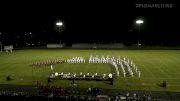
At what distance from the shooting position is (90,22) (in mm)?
98375

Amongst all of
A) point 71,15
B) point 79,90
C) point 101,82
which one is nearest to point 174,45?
point 71,15

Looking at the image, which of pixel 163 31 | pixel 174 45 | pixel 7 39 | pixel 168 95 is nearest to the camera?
pixel 168 95

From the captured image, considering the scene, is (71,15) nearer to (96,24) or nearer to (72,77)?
(96,24)

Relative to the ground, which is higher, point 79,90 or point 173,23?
point 173,23

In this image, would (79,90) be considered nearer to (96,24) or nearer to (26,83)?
(26,83)

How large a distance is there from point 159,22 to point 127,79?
70.8 m

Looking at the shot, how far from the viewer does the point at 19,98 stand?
19.8m

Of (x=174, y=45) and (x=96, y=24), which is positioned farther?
(x=96, y=24)

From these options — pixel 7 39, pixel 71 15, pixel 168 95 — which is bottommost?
pixel 168 95

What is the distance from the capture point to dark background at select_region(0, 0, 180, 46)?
3573 inches

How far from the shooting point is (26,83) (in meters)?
28.3

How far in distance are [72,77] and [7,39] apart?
62491 millimetres

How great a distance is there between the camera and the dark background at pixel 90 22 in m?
90.8

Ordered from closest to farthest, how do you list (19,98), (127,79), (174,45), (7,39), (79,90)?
(19,98), (79,90), (127,79), (174,45), (7,39)
